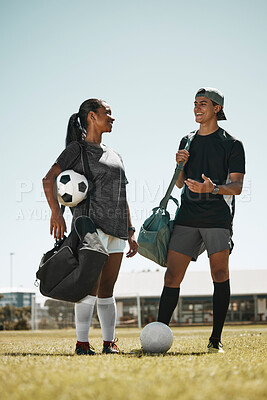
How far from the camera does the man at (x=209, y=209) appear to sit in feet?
16.8

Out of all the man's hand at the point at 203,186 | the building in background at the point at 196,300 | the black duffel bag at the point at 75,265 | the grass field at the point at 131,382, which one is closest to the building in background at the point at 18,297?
the building in background at the point at 196,300

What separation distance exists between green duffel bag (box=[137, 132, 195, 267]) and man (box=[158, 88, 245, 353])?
0.09 meters

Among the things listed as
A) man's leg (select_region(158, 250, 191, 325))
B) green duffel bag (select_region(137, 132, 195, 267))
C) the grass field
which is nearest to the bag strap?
green duffel bag (select_region(137, 132, 195, 267))

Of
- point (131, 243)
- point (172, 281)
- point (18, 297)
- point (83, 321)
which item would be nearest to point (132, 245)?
point (131, 243)

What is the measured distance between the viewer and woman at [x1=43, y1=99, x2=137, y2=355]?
469 cm

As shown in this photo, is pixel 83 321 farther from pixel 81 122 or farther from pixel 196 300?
pixel 196 300

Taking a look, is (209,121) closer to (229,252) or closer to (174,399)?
(229,252)

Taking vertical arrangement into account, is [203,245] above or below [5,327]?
above

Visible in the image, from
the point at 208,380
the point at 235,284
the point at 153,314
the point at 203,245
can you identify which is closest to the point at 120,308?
the point at 153,314

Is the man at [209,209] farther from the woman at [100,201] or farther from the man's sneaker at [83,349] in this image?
the man's sneaker at [83,349]

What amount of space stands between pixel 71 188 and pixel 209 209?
148cm

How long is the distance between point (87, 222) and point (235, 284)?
37440mm

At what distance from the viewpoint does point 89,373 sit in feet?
9.03

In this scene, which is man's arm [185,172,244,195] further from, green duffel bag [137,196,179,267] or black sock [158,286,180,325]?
black sock [158,286,180,325]
